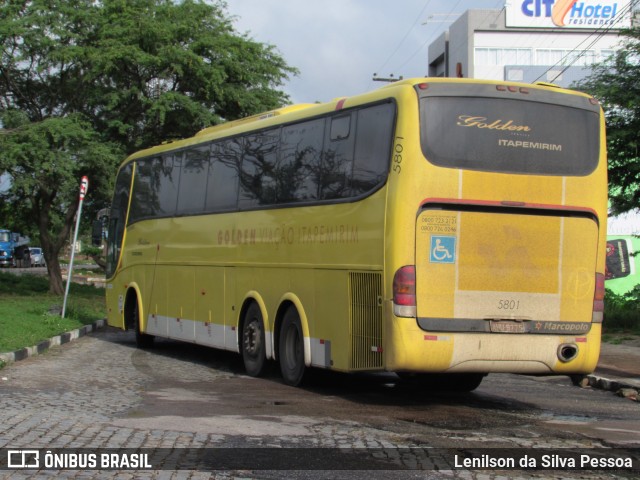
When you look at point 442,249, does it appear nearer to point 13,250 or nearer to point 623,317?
point 623,317

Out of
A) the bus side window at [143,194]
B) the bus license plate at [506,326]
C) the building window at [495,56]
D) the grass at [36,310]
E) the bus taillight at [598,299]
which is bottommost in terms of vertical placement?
the grass at [36,310]

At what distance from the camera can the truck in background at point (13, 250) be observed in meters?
71.1

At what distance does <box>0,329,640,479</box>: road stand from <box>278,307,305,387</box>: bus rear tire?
0.20 meters

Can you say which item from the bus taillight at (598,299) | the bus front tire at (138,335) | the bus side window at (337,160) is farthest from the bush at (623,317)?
the bus side window at (337,160)

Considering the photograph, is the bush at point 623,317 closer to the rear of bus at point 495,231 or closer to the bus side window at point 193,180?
the bus side window at point 193,180

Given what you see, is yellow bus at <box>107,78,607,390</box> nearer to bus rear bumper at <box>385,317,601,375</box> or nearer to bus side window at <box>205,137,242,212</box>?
bus rear bumper at <box>385,317,601,375</box>

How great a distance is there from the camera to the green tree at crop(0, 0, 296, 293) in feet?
94.8

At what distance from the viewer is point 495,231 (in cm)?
1087

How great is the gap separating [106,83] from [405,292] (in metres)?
23.5

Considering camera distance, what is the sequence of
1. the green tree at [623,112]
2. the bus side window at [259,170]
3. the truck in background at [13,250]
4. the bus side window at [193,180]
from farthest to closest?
the truck in background at [13,250]
the green tree at [623,112]
the bus side window at [193,180]
the bus side window at [259,170]

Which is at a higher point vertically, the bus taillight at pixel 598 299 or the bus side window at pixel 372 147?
the bus side window at pixel 372 147

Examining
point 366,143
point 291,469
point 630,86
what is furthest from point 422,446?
point 630,86

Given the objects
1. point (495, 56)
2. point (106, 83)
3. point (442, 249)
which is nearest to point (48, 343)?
point (442, 249)

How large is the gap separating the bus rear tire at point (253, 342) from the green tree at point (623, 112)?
1023 centimetres
